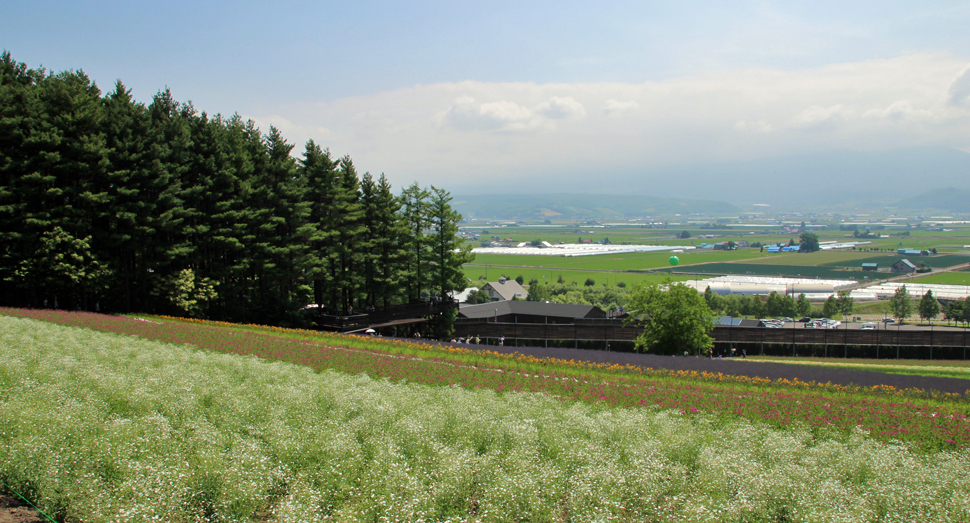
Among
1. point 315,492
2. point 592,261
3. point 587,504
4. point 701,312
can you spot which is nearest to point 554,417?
point 587,504

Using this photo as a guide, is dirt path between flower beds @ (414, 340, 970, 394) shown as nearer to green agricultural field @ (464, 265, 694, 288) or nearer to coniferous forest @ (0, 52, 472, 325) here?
coniferous forest @ (0, 52, 472, 325)

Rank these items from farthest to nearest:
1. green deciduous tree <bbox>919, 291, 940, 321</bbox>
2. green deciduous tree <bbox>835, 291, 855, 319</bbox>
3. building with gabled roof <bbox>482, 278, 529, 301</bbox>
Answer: building with gabled roof <bbox>482, 278, 529, 301</bbox> < green deciduous tree <bbox>835, 291, 855, 319</bbox> < green deciduous tree <bbox>919, 291, 940, 321</bbox>

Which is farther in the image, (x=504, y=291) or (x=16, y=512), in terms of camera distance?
(x=504, y=291)

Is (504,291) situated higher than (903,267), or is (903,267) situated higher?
(903,267)

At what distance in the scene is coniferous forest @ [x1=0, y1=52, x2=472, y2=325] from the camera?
33.2 metres

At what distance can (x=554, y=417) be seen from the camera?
485 inches

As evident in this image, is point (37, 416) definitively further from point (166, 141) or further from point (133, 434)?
point (166, 141)

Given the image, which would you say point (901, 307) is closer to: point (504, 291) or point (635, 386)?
point (504, 291)

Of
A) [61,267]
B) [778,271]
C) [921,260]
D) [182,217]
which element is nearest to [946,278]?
[778,271]

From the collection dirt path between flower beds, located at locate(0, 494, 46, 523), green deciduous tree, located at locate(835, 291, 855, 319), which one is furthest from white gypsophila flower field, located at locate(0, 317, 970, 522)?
green deciduous tree, located at locate(835, 291, 855, 319)

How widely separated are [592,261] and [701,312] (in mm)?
159389

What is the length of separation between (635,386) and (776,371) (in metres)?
8.55

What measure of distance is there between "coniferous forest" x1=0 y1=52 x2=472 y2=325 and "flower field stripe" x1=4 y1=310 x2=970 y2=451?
8.90 meters

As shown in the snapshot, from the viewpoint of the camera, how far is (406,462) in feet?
29.6
